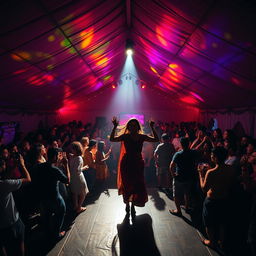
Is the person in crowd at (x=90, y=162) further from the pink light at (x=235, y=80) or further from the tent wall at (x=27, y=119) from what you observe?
the tent wall at (x=27, y=119)

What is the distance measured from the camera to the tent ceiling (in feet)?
8.79

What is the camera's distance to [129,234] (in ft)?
10.3

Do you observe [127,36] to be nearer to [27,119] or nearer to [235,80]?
[235,80]

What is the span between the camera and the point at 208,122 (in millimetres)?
10984

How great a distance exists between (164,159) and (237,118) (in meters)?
4.61

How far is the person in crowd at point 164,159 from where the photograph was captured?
479 centimetres

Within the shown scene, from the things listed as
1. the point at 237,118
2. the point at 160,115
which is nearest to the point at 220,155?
the point at 237,118

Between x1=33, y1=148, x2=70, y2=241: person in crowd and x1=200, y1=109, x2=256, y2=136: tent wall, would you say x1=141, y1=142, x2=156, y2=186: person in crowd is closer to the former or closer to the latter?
x1=33, y1=148, x2=70, y2=241: person in crowd

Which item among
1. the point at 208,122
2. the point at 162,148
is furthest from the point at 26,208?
the point at 208,122

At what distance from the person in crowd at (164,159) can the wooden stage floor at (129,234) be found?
0.91 metres

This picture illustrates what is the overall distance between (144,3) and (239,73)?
2526 mm

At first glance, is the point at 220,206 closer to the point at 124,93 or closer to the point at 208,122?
the point at 208,122

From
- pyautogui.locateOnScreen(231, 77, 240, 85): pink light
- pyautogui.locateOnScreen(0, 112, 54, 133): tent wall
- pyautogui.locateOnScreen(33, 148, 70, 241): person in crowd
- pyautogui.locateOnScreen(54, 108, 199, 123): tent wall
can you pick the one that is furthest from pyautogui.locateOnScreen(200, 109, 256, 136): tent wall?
pyautogui.locateOnScreen(0, 112, 54, 133): tent wall

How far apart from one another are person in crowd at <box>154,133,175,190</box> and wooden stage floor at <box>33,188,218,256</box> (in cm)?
91
